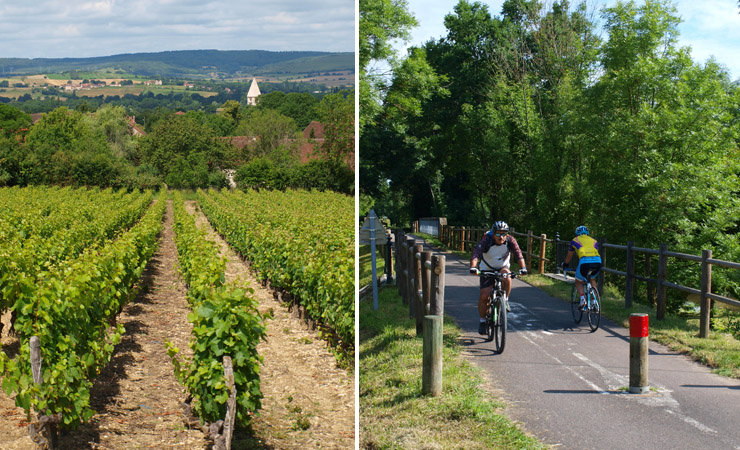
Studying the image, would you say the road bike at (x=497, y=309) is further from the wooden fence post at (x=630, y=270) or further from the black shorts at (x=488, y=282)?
the wooden fence post at (x=630, y=270)

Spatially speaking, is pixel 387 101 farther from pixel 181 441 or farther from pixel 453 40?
pixel 453 40

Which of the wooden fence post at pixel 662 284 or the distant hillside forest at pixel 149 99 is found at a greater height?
the distant hillside forest at pixel 149 99

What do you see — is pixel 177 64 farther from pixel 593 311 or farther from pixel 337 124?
pixel 593 311

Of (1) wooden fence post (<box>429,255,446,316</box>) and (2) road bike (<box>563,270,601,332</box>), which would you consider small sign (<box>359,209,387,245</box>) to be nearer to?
(2) road bike (<box>563,270,601,332</box>)

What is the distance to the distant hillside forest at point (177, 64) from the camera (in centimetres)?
4562

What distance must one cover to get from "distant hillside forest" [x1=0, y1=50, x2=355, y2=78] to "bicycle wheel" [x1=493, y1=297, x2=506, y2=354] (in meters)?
2.95

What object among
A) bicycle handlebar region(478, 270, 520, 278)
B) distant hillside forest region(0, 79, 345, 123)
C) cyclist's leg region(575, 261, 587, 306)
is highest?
distant hillside forest region(0, 79, 345, 123)

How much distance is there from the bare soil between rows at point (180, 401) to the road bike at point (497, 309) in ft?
5.27

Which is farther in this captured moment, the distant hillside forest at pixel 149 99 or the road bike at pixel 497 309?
the distant hillside forest at pixel 149 99

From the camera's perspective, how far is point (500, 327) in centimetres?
730

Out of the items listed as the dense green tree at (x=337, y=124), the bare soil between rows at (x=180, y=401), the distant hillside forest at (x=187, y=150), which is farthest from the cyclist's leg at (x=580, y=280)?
the dense green tree at (x=337, y=124)

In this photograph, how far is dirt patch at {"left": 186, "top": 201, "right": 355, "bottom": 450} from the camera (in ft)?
19.5

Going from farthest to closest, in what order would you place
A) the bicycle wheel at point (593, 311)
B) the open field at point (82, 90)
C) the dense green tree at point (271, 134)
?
1. the open field at point (82, 90)
2. the dense green tree at point (271, 134)
3. the bicycle wheel at point (593, 311)

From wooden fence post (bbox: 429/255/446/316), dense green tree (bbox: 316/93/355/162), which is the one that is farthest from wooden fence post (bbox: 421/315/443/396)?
dense green tree (bbox: 316/93/355/162)
